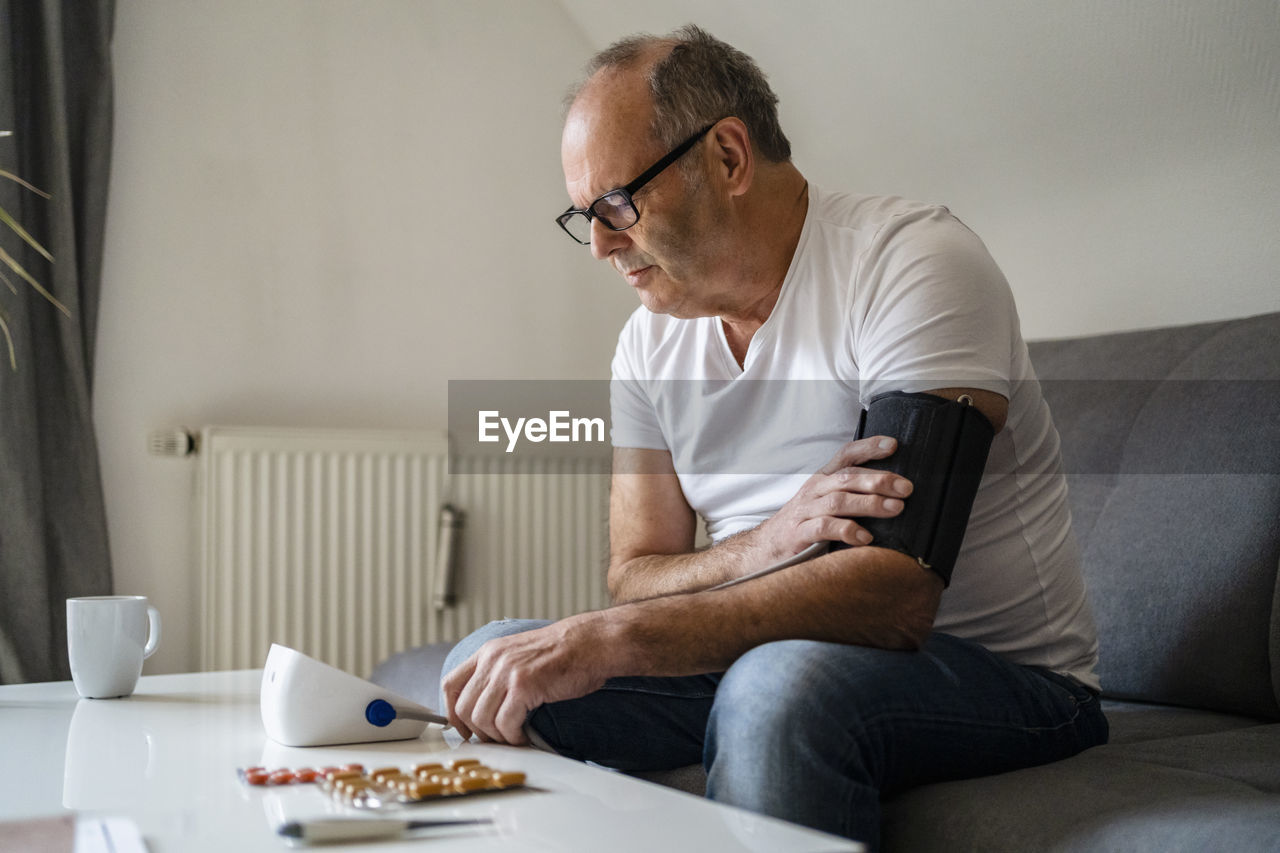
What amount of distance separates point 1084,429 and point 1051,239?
648 millimetres

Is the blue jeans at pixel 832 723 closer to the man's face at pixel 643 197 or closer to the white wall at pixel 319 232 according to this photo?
the man's face at pixel 643 197

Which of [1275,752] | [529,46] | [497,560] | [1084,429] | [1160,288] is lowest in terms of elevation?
[497,560]

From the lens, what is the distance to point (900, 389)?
Result: 42.9 inches

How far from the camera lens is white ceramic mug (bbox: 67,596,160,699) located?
1216 mm

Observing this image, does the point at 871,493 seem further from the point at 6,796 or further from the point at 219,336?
the point at 219,336

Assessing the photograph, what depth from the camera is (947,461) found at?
101 cm

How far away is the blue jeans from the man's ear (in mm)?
571

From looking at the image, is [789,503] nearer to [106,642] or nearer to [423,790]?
[423,790]

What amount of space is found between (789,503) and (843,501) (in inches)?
4.9

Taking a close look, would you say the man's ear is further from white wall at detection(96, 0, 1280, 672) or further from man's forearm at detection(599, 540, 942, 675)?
white wall at detection(96, 0, 1280, 672)

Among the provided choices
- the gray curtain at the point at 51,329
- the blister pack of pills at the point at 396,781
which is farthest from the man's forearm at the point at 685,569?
the gray curtain at the point at 51,329

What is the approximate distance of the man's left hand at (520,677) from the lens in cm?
94

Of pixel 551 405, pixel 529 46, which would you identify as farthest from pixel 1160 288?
pixel 529 46

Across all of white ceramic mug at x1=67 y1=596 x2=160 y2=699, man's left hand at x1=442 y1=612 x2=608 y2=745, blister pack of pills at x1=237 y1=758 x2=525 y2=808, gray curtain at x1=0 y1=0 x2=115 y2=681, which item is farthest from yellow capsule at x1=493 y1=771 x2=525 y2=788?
gray curtain at x1=0 y1=0 x2=115 y2=681
